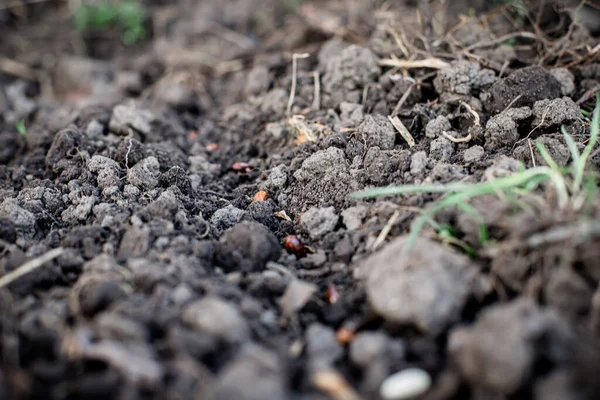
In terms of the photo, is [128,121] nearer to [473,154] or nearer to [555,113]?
[473,154]

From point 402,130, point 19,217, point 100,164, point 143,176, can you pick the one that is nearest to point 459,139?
point 402,130

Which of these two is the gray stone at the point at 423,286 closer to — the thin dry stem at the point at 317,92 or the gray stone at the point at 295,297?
the gray stone at the point at 295,297

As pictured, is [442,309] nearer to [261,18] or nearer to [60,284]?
[60,284]

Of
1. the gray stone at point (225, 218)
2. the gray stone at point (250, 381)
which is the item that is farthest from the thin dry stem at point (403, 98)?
the gray stone at point (250, 381)

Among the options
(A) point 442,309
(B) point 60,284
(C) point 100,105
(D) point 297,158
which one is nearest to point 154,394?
(B) point 60,284

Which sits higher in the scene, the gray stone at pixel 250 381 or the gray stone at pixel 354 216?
the gray stone at pixel 250 381

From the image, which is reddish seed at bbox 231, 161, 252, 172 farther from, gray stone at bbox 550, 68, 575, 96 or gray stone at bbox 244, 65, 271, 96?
gray stone at bbox 550, 68, 575, 96

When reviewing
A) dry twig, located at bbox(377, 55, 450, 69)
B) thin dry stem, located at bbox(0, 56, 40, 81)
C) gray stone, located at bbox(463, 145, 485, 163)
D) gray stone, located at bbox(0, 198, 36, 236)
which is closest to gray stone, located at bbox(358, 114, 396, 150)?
gray stone, located at bbox(463, 145, 485, 163)
